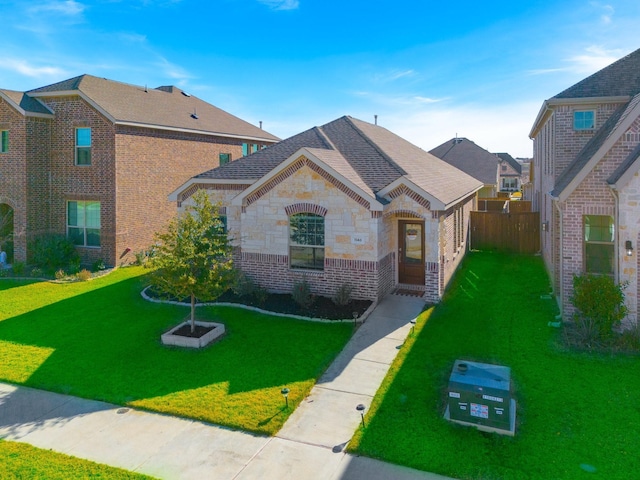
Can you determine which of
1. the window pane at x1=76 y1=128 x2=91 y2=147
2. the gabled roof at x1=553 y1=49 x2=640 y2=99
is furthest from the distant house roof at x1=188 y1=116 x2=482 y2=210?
the window pane at x1=76 y1=128 x2=91 y2=147

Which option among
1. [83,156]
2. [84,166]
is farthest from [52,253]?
[83,156]

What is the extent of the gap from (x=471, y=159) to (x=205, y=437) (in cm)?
4390

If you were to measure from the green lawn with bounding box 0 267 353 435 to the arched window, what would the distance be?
8.33ft

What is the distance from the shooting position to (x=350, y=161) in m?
17.5

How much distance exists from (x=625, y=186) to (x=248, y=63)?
18.4 meters

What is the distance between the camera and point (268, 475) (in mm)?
7117

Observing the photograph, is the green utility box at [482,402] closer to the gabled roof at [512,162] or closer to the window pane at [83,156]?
the window pane at [83,156]

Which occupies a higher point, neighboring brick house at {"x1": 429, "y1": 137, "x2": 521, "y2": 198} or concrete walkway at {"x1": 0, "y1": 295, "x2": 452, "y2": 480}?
neighboring brick house at {"x1": 429, "y1": 137, "x2": 521, "y2": 198}

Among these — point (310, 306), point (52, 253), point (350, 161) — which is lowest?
point (310, 306)

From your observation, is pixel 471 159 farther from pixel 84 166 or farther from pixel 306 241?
pixel 84 166

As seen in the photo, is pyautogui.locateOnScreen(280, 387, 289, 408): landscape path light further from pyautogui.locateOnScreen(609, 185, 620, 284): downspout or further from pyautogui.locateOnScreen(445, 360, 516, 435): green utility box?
pyautogui.locateOnScreen(609, 185, 620, 284): downspout

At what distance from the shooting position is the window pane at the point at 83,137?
2147 centimetres

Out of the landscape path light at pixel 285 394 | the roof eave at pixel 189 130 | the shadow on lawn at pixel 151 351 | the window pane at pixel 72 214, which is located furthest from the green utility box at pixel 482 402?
the window pane at pixel 72 214

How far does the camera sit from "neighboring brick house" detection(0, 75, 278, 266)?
21.2 meters
